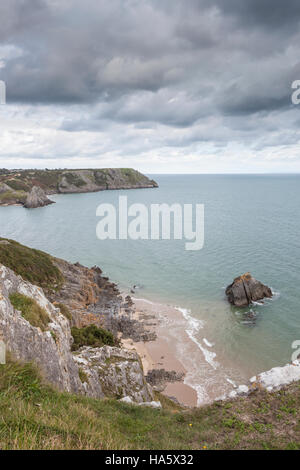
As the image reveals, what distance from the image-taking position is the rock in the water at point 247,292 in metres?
42.8

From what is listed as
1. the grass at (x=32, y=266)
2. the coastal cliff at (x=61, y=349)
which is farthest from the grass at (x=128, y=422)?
the grass at (x=32, y=266)

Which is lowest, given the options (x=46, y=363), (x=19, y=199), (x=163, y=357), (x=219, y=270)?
(x=163, y=357)

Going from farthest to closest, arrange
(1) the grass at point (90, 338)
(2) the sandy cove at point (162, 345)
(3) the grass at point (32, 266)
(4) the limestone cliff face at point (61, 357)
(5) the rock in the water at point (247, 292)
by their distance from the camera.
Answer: (5) the rock in the water at point (247, 292)
(3) the grass at point (32, 266)
(2) the sandy cove at point (162, 345)
(1) the grass at point (90, 338)
(4) the limestone cliff face at point (61, 357)

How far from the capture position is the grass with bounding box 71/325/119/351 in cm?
2206

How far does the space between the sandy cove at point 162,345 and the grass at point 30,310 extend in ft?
58.0

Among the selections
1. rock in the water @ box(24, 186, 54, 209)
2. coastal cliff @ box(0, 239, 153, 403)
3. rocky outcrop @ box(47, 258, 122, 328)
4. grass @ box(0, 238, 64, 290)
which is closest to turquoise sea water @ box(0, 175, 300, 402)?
rocky outcrop @ box(47, 258, 122, 328)

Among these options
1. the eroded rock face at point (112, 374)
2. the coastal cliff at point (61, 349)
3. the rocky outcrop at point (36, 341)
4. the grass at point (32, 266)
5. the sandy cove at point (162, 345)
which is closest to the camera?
the rocky outcrop at point (36, 341)

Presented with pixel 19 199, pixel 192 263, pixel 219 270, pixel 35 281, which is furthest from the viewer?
pixel 19 199

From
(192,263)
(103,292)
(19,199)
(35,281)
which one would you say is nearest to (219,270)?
(192,263)

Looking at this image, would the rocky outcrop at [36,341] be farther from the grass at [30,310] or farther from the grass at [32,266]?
the grass at [32,266]

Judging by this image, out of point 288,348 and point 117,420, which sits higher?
point 117,420

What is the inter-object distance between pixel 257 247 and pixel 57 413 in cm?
6771

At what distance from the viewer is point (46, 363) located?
11.8 metres

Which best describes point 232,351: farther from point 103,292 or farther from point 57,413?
point 57,413
